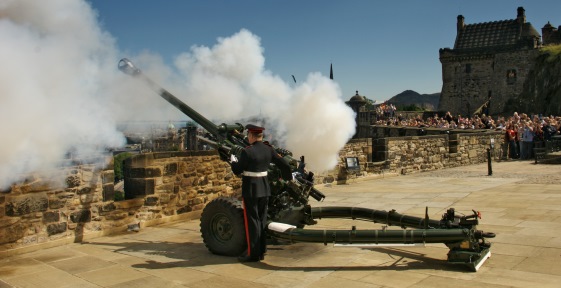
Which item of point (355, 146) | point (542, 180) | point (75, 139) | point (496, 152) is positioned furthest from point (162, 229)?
point (496, 152)

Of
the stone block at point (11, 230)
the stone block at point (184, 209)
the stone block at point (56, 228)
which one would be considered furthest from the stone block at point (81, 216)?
the stone block at point (184, 209)

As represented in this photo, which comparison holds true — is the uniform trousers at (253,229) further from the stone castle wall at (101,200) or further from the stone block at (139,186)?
the stone block at (139,186)

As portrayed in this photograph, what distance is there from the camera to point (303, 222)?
6078 mm

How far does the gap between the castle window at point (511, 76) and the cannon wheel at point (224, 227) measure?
197 feet

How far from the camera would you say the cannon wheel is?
18.2 feet

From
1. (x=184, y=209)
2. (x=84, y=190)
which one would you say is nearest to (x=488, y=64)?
(x=184, y=209)

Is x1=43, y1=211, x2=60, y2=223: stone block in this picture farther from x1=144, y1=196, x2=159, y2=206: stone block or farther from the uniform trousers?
the uniform trousers

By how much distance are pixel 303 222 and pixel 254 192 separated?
1.00 metres

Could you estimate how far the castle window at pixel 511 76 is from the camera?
58031mm

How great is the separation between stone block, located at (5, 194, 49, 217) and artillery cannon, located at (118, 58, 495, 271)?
2.10m

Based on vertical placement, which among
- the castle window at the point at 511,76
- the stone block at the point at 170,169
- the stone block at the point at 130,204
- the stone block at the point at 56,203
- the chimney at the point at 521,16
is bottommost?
the stone block at the point at 130,204

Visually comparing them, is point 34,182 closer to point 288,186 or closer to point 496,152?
point 288,186

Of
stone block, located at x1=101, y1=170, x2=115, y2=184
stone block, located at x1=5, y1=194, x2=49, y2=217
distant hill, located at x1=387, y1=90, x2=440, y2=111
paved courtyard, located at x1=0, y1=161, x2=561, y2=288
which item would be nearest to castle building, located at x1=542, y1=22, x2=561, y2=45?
distant hill, located at x1=387, y1=90, x2=440, y2=111

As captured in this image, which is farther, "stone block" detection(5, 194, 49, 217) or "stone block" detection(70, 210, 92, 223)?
"stone block" detection(70, 210, 92, 223)
